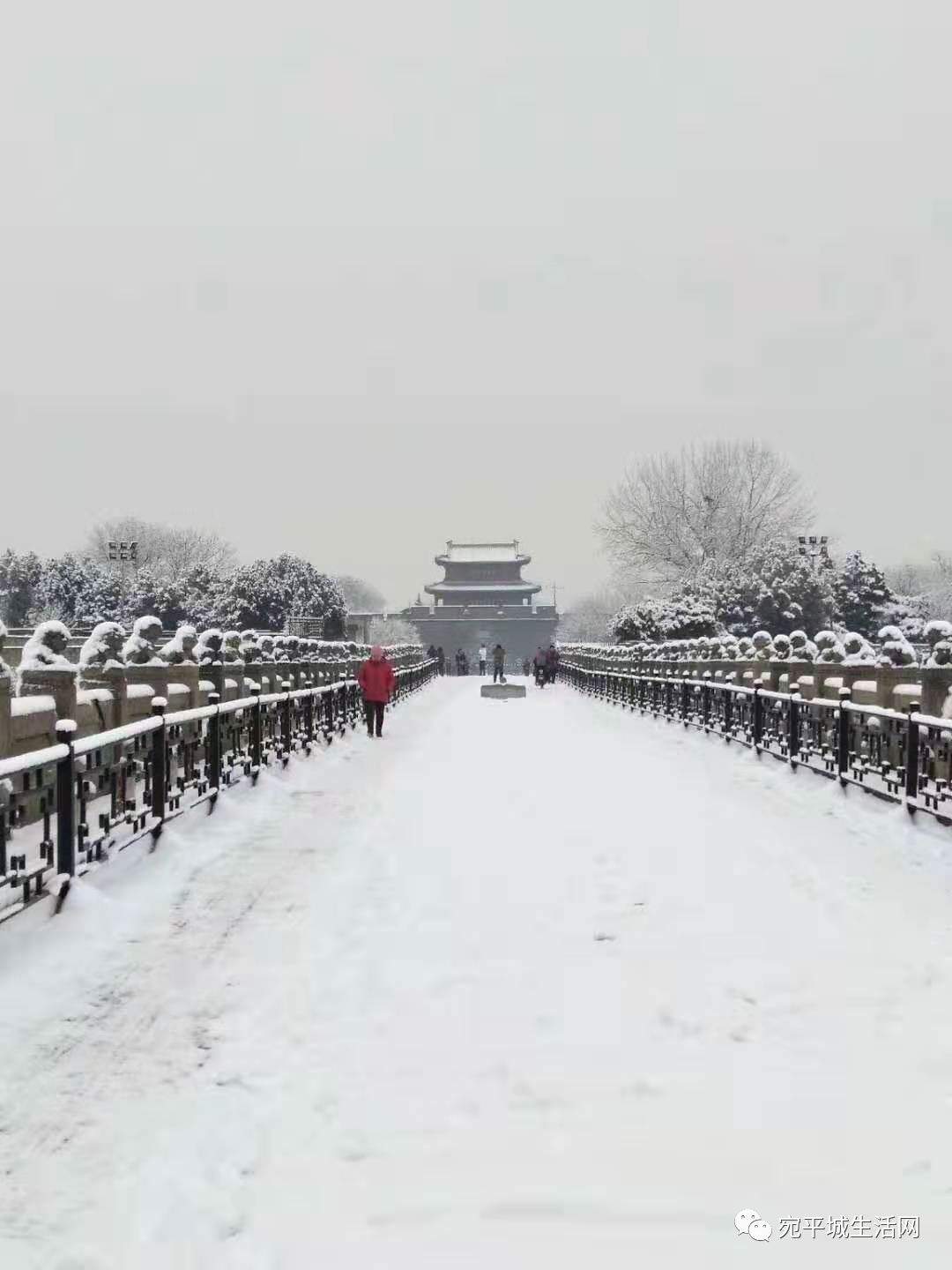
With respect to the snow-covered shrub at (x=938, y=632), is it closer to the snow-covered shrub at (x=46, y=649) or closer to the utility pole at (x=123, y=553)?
the snow-covered shrub at (x=46, y=649)

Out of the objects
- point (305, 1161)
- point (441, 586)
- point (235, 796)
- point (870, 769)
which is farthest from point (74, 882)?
point (441, 586)

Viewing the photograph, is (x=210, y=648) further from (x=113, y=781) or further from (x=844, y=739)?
(x=844, y=739)

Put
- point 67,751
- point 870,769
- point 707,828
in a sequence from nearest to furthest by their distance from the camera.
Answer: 1. point 67,751
2. point 707,828
3. point 870,769

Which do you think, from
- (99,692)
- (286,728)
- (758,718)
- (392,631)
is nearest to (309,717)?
(286,728)

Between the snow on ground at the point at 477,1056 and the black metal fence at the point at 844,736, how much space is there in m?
0.82

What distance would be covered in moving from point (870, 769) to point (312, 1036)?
7.43 meters

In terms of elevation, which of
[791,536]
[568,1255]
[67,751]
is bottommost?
[568,1255]

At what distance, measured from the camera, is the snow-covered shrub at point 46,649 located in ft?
32.7

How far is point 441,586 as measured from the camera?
312 ft

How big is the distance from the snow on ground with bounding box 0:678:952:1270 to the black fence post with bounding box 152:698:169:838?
0.28 m

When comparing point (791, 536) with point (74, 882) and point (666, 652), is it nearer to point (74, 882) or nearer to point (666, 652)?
point (666, 652)

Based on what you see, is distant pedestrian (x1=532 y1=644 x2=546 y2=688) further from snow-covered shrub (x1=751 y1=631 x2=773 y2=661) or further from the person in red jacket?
the person in red jacket

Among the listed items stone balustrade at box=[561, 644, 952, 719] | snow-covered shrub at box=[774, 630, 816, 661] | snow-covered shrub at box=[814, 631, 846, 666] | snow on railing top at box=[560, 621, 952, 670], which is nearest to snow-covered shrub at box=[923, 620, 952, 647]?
snow on railing top at box=[560, 621, 952, 670]

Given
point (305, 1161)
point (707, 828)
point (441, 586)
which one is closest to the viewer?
point (305, 1161)
